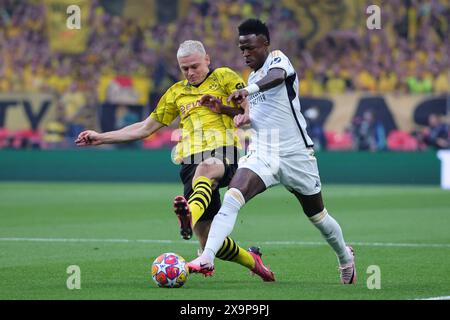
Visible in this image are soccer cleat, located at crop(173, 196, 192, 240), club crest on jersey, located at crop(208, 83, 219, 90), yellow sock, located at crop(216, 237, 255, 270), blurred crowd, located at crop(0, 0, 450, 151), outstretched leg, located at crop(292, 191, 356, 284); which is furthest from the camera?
blurred crowd, located at crop(0, 0, 450, 151)

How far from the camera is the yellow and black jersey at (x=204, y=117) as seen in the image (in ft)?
29.1

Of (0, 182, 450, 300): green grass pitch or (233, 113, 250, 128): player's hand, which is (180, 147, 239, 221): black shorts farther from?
(233, 113, 250, 128): player's hand

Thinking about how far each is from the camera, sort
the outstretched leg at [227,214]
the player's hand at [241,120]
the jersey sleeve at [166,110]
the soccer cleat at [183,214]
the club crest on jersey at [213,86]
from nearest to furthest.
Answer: the soccer cleat at [183,214]
the outstretched leg at [227,214]
the player's hand at [241,120]
the club crest on jersey at [213,86]
the jersey sleeve at [166,110]

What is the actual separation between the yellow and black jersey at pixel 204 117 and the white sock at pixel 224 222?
2.85ft

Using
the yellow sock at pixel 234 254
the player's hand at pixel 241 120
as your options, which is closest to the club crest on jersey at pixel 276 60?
the player's hand at pixel 241 120

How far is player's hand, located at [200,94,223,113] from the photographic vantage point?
7.97 metres

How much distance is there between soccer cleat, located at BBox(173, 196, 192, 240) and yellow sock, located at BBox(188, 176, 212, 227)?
0.67ft

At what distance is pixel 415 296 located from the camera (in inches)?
297

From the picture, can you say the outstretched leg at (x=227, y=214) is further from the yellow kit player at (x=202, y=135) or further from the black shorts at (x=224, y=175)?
the black shorts at (x=224, y=175)

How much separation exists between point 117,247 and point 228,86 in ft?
12.2

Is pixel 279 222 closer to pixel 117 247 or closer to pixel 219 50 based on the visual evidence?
pixel 117 247

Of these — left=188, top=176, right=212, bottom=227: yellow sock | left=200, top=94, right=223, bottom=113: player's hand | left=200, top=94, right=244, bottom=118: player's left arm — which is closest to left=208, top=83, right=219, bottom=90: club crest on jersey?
left=200, top=94, right=244, bottom=118: player's left arm

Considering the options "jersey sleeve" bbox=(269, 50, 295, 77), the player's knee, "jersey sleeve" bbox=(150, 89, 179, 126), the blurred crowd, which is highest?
the blurred crowd
